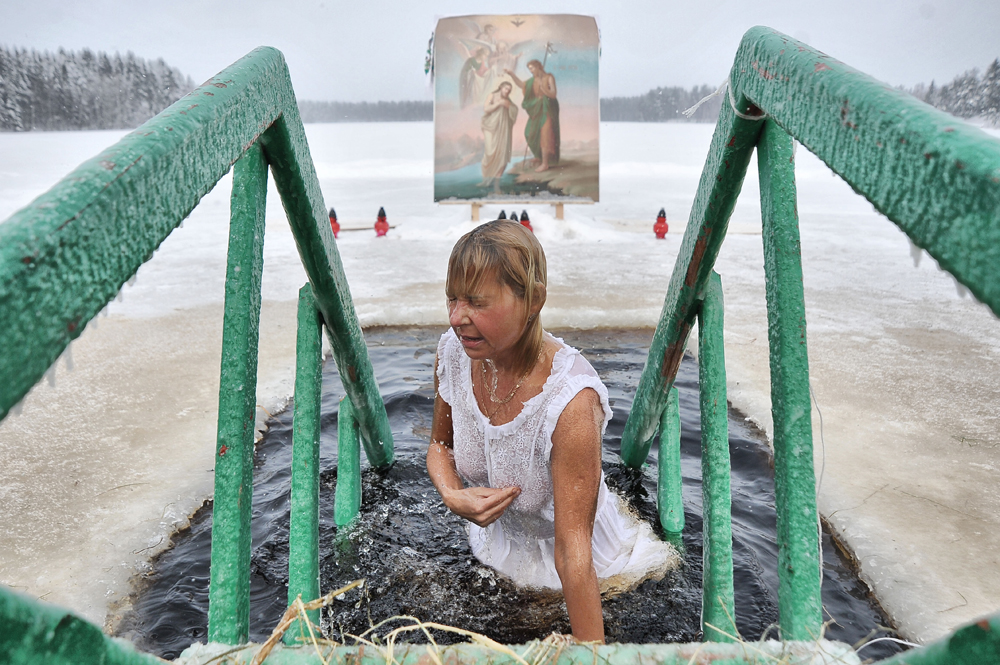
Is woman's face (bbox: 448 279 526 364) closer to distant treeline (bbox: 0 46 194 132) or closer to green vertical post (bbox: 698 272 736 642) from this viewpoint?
green vertical post (bbox: 698 272 736 642)

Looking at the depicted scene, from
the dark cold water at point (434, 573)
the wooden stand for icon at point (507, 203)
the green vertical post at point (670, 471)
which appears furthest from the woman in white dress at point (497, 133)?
the green vertical post at point (670, 471)

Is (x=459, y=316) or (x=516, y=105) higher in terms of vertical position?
(x=516, y=105)

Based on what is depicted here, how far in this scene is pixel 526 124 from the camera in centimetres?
1123

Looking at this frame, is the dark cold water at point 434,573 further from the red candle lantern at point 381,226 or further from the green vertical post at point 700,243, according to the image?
the red candle lantern at point 381,226

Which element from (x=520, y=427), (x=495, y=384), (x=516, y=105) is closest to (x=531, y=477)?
(x=520, y=427)

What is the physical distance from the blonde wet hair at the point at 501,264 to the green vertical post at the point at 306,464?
1.48ft

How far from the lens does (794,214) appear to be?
57.4 inches

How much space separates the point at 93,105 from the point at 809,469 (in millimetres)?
38691

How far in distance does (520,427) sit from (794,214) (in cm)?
86

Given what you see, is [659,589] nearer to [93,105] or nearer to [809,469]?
[809,469]

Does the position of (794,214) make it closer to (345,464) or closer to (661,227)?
(345,464)

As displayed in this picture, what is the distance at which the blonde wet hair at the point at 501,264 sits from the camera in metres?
1.64

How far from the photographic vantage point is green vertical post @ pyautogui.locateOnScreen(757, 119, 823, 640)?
1275 millimetres

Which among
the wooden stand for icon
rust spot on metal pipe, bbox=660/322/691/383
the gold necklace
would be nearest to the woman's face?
the gold necklace
